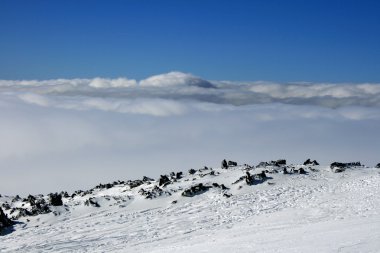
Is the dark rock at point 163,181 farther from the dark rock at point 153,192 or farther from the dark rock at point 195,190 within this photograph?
the dark rock at point 195,190

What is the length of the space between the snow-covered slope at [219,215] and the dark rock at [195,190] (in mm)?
111

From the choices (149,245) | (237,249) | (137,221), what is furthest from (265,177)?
(237,249)

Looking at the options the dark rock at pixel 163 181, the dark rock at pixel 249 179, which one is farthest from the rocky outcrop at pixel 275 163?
the dark rock at pixel 163 181

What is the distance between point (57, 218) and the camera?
41656 mm

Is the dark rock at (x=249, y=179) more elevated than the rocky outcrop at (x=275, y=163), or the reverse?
the rocky outcrop at (x=275, y=163)

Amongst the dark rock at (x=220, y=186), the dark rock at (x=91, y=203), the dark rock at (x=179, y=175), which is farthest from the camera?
the dark rock at (x=179, y=175)

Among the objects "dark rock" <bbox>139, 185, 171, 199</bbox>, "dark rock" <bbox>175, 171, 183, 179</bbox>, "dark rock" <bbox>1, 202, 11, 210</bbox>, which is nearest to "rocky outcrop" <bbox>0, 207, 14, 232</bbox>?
"dark rock" <bbox>1, 202, 11, 210</bbox>

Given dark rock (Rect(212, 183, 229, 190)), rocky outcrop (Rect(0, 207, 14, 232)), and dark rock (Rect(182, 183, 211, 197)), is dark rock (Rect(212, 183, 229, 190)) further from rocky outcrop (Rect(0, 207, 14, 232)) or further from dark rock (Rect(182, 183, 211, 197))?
rocky outcrop (Rect(0, 207, 14, 232))

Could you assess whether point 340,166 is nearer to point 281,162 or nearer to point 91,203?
point 281,162

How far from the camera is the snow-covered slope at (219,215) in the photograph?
87.1 feet

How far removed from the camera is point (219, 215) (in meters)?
37.8

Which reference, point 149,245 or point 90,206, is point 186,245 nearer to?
point 149,245

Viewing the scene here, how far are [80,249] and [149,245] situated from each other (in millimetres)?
5396

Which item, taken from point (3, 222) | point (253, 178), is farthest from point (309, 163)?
point (3, 222)
